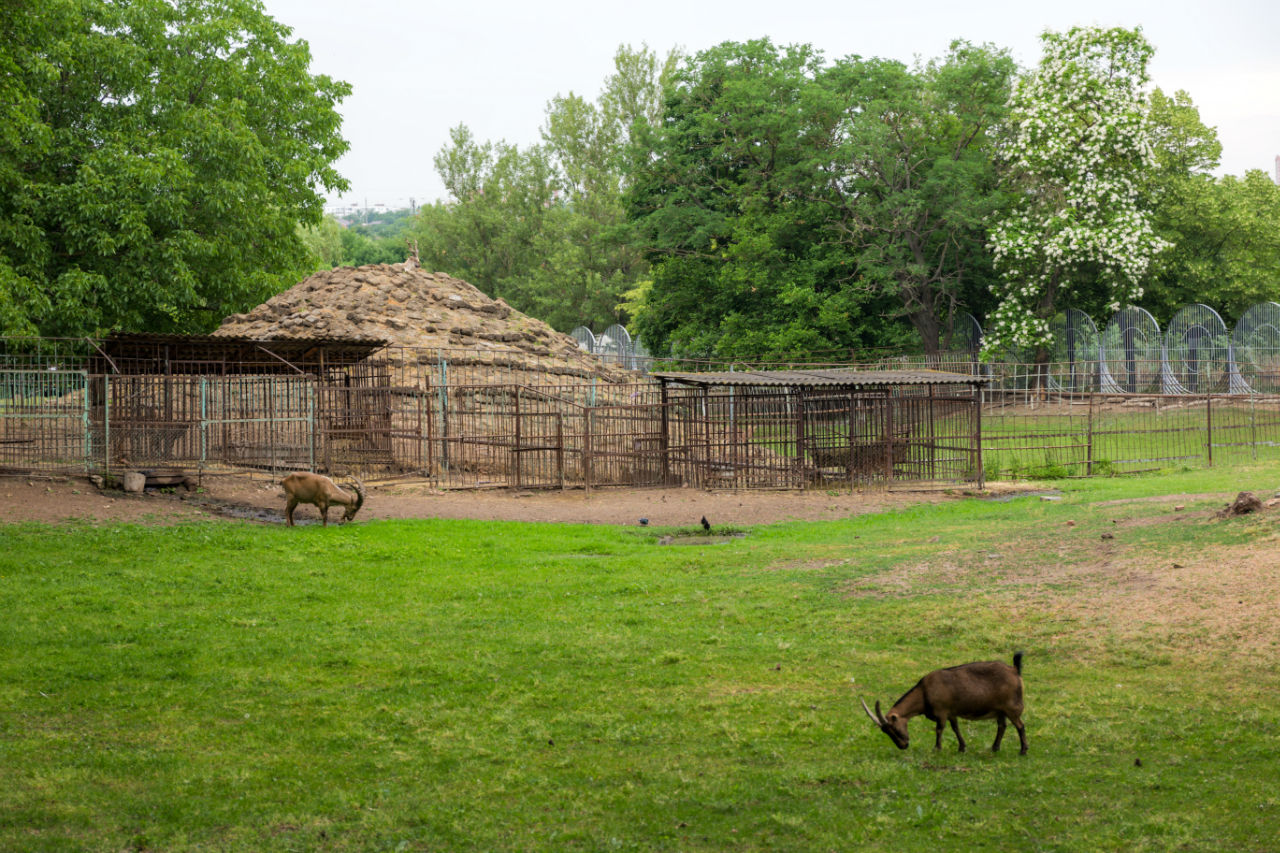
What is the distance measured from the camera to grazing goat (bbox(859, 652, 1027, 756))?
6988 millimetres

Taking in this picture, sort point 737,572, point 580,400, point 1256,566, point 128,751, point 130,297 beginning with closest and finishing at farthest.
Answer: point 128,751 < point 1256,566 < point 737,572 < point 130,297 < point 580,400

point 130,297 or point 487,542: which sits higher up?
point 130,297

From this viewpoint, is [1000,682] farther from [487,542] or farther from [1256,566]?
[487,542]

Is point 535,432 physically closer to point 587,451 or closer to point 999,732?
point 587,451

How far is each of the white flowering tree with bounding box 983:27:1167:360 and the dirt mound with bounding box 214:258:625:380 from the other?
15287 mm

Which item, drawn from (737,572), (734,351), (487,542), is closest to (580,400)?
(734,351)

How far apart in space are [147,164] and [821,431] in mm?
16863

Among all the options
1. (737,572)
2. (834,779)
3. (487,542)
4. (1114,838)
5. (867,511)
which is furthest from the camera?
(867,511)

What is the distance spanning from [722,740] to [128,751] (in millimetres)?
3945

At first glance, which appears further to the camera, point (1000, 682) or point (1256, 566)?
point (1256, 566)

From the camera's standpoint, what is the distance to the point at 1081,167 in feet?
127

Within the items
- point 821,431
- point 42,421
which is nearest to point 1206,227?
point 821,431

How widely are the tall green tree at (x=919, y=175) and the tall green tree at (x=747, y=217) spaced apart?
3.31 ft

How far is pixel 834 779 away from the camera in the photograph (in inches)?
266
